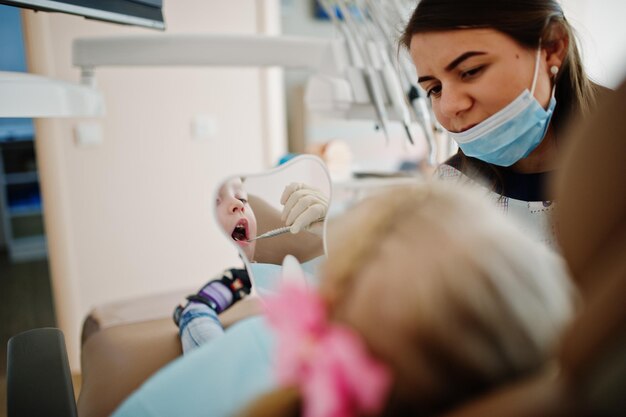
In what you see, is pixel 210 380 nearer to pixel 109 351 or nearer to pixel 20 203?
pixel 109 351

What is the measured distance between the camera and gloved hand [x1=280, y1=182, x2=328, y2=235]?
0.71 metres

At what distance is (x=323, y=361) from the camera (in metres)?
0.29

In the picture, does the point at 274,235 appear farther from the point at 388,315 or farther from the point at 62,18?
the point at 62,18

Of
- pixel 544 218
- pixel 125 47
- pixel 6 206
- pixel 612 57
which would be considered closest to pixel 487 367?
pixel 544 218

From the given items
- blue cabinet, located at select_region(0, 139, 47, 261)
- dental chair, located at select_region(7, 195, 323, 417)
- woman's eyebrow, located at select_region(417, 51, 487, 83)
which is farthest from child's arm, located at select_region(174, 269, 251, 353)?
blue cabinet, located at select_region(0, 139, 47, 261)

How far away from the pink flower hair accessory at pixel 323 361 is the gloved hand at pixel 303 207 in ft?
1.28

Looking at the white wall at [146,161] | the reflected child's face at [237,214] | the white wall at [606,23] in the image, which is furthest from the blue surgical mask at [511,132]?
the white wall at [606,23]

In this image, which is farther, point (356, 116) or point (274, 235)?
point (356, 116)

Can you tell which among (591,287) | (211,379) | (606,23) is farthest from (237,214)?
(606,23)

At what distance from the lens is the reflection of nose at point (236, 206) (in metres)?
0.74

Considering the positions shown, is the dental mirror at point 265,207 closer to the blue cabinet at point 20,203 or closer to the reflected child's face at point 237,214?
the reflected child's face at point 237,214

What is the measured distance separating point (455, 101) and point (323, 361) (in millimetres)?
595

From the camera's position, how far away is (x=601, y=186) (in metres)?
0.30

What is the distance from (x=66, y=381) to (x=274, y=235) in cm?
35
